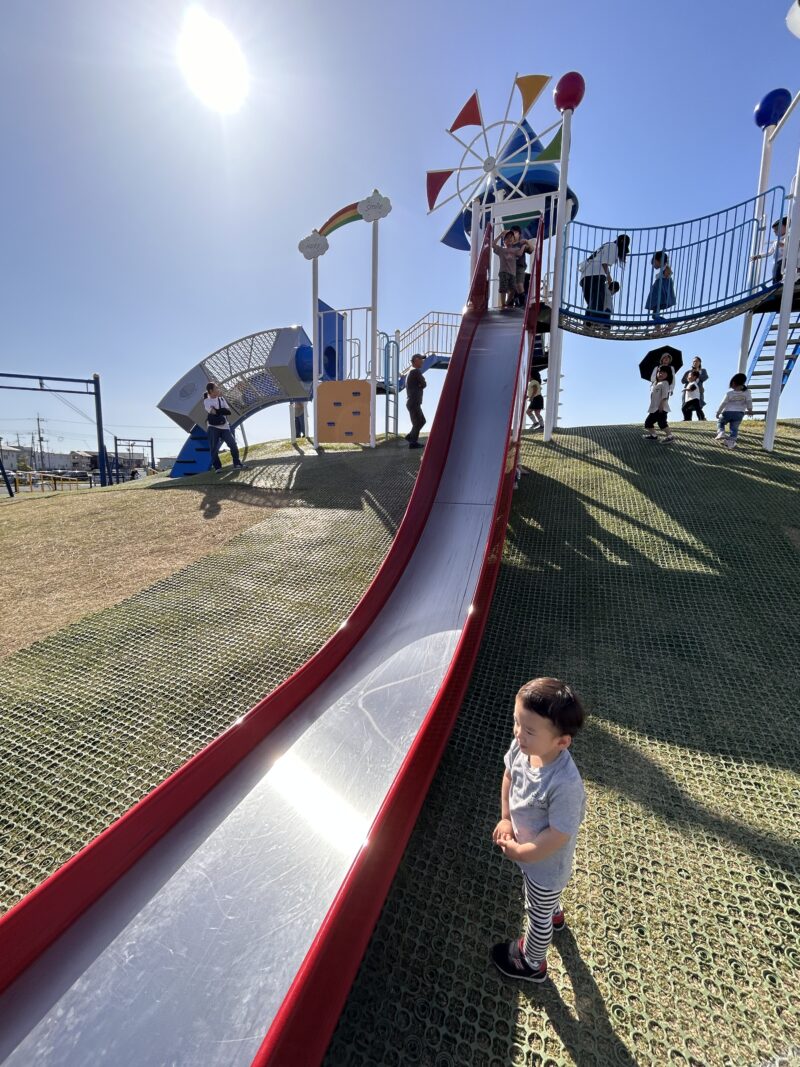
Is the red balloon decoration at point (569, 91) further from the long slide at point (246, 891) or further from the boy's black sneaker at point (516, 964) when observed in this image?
the boy's black sneaker at point (516, 964)

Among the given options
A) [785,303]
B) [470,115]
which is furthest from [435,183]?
[785,303]

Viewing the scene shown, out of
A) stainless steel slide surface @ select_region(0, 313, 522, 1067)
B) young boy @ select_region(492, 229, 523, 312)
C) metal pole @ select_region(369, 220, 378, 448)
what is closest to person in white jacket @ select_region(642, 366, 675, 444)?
young boy @ select_region(492, 229, 523, 312)

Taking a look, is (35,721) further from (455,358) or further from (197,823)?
(455,358)

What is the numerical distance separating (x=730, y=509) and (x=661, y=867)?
13.9 ft

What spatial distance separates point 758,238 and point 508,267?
368 centimetres

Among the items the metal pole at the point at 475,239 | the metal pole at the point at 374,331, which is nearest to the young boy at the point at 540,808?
the metal pole at the point at 475,239

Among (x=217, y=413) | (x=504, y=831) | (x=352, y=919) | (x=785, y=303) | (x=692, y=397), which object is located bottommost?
(x=352, y=919)

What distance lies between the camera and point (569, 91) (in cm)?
735

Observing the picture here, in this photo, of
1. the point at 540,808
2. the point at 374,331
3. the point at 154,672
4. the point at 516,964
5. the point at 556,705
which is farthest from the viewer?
the point at 374,331

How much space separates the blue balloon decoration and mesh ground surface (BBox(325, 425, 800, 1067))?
334 inches

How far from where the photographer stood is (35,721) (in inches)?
108

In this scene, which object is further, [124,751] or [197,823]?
[124,751]

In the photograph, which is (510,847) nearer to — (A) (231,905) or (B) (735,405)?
(A) (231,905)

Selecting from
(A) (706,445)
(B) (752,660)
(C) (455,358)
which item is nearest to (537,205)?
(C) (455,358)
